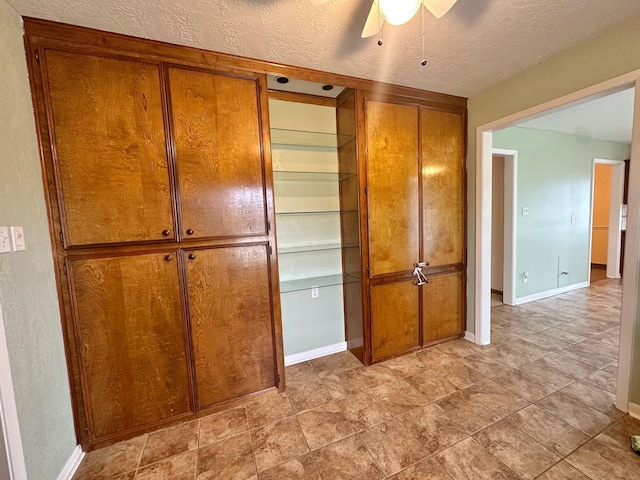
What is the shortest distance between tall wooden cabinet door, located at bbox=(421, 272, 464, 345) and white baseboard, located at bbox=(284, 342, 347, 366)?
0.83 meters

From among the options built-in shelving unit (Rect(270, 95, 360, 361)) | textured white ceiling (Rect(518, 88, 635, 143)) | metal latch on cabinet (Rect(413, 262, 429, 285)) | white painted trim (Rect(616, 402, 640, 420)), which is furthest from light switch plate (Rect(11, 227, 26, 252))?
textured white ceiling (Rect(518, 88, 635, 143))

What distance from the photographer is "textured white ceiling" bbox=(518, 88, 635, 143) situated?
2.73m

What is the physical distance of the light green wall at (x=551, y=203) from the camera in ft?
11.6

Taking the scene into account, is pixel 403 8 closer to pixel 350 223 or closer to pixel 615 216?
pixel 350 223

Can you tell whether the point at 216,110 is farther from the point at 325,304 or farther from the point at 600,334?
the point at 600,334

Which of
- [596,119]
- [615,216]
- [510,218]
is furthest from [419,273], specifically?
[615,216]

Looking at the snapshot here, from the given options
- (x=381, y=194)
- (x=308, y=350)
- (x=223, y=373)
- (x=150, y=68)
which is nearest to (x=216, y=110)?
(x=150, y=68)

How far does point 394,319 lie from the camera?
2.36m

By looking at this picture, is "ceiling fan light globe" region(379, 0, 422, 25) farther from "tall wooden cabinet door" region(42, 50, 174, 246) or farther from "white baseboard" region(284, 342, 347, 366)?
"white baseboard" region(284, 342, 347, 366)

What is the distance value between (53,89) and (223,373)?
6.33ft

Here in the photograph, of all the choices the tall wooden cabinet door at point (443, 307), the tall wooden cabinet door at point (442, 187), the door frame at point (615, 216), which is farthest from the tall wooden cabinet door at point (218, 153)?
the door frame at point (615, 216)

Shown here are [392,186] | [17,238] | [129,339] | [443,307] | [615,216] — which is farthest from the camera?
[615,216]

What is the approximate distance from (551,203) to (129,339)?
5.19 meters

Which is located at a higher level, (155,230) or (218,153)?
(218,153)
